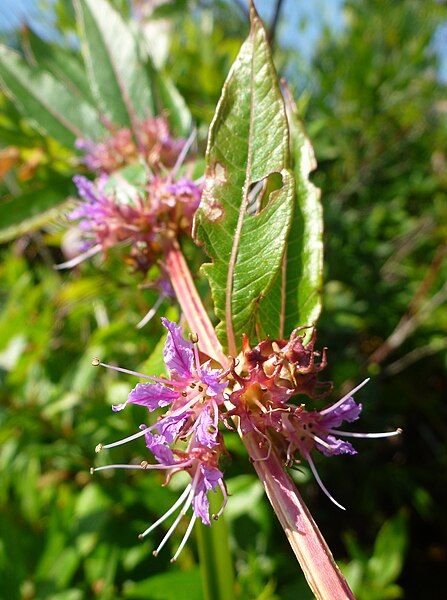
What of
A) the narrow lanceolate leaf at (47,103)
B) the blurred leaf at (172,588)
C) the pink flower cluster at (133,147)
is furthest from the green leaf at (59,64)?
the blurred leaf at (172,588)

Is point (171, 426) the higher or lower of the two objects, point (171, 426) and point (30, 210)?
the lower

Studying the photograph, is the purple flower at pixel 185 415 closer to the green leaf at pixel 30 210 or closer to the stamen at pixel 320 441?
the stamen at pixel 320 441

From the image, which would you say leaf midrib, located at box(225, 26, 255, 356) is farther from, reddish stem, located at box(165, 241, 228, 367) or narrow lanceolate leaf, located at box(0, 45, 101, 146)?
narrow lanceolate leaf, located at box(0, 45, 101, 146)

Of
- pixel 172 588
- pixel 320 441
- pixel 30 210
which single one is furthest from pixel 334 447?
pixel 30 210

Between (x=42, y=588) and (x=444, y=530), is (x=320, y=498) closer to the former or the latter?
(x=444, y=530)

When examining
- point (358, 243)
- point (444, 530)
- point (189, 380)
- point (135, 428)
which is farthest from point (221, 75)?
point (444, 530)

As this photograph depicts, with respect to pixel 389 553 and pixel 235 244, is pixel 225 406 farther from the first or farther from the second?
pixel 389 553
